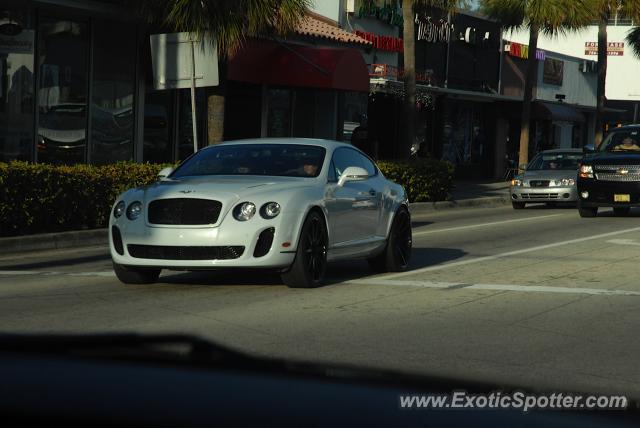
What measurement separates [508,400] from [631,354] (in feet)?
19.9

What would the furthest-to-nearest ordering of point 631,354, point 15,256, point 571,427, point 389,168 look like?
point 389,168, point 15,256, point 631,354, point 571,427

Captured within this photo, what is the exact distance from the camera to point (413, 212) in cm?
2605

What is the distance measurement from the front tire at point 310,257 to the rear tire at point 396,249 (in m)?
1.52

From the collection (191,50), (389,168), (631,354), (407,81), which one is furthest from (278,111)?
(631,354)

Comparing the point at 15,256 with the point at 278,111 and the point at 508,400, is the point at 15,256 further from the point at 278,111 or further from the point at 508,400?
→ the point at 278,111

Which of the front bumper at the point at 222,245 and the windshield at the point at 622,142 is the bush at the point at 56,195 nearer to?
the front bumper at the point at 222,245

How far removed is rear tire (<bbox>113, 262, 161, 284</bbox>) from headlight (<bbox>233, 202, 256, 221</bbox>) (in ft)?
3.80

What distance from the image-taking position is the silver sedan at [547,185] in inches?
1104

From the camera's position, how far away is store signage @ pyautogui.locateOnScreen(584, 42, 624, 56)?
83188mm

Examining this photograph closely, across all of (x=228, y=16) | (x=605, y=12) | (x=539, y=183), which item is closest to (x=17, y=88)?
(x=228, y=16)

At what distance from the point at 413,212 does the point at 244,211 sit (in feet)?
52.8

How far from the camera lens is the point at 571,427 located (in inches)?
66.6

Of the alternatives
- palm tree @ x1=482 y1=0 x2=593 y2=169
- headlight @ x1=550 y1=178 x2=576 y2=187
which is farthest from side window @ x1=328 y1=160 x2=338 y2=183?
palm tree @ x1=482 y1=0 x2=593 y2=169

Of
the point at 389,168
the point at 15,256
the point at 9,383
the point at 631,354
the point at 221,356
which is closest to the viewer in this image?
the point at 9,383
